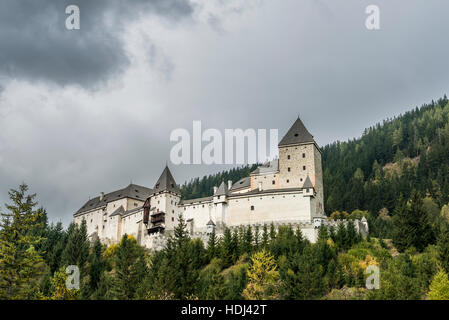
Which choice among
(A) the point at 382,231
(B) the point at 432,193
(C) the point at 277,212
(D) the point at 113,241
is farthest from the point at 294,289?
(B) the point at 432,193

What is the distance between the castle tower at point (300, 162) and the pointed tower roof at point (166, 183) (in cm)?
1747

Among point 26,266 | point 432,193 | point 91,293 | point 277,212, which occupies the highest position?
point 432,193

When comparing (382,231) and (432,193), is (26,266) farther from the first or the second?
(432,193)

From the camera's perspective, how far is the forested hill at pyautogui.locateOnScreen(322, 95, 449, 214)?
97500 millimetres

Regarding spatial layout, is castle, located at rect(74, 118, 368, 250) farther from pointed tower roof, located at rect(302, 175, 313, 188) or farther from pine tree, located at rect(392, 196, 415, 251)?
pine tree, located at rect(392, 196, 415, 251)

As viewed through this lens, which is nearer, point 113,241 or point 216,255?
point 216,255

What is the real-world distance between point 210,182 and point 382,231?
75.5m

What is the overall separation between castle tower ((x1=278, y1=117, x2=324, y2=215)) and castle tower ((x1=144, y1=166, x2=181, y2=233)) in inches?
671

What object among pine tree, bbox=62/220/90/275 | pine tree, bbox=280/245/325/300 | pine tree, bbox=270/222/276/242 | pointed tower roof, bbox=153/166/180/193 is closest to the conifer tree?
pine tree, bbox=270/222/276/242

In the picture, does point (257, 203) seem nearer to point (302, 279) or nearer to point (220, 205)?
point (220, 205)

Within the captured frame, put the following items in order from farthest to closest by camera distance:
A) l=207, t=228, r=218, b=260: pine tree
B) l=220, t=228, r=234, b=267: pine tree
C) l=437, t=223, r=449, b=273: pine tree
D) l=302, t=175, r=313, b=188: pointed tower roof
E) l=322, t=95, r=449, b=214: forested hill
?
l=322, t=95, r=449, b=214: forested hill → l=302, t=175, r=313, b=188: pointed tower roof → l=207, t=228, r=218, b=260: pine tree → l=220, t=228, r=234, b=267: pine tree → l=437, t=223, r=449, b=273: pine tree

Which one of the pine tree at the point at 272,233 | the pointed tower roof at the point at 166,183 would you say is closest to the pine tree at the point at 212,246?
the pine tree at the point at 272,233

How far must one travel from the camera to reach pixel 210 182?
138625 millimetres
